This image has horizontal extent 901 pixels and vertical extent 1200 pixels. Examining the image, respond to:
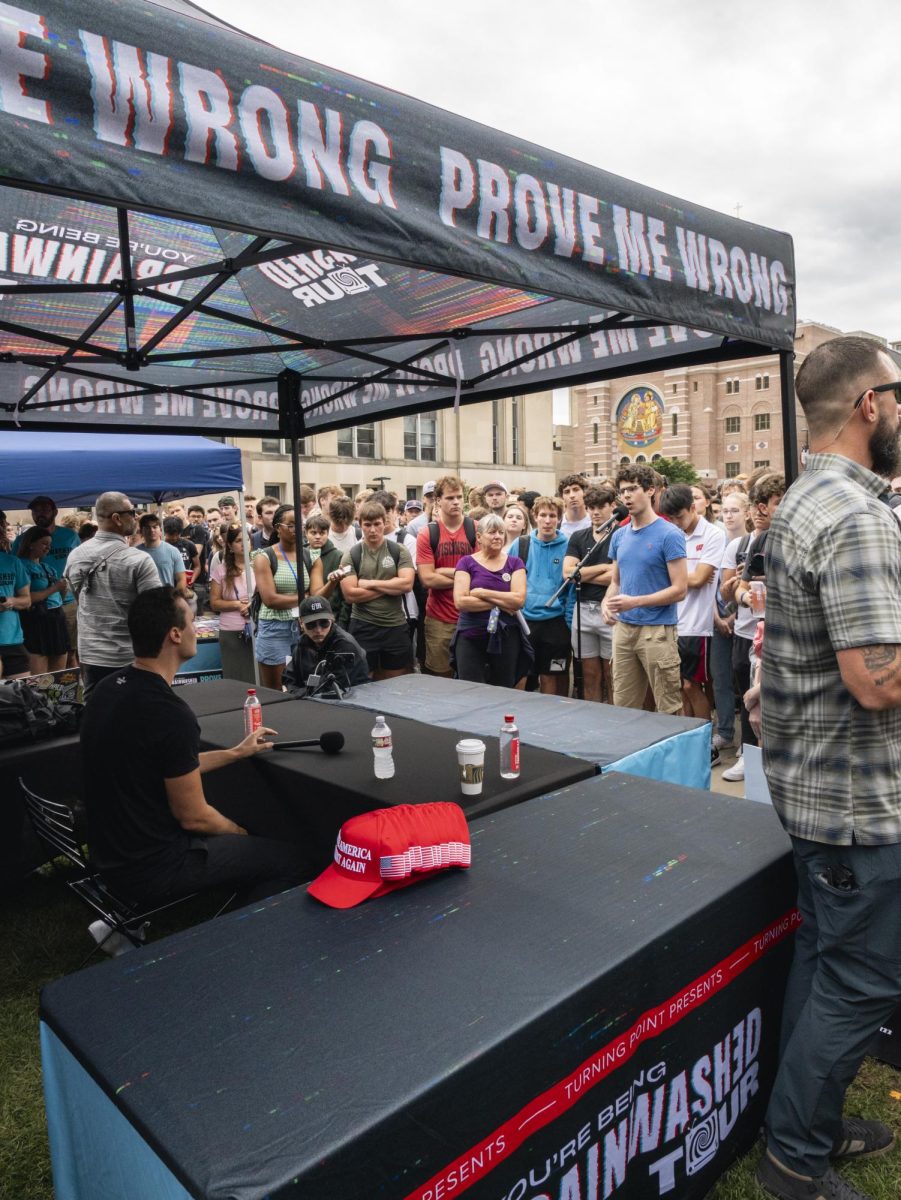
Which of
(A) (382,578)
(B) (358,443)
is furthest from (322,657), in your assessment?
(B) (358,443)

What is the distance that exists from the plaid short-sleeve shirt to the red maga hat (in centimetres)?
82

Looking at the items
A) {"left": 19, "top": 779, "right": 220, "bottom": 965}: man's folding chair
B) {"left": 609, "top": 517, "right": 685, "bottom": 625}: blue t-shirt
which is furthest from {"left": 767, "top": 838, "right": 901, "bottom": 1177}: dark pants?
{"left": 609, "top": 517, "right": 685, "bottom": 625}: blue t-shirt

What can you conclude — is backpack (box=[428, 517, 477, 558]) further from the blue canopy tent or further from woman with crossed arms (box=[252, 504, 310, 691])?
the blue canopy tent

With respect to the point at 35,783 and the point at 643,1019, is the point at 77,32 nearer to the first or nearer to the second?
the point at 643,1019

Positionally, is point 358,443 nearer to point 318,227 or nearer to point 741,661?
point 741,661

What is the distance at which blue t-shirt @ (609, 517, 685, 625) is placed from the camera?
4.76 metres

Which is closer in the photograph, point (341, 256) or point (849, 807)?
point (849, 807)

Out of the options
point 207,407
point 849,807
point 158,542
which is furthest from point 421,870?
point 158,542

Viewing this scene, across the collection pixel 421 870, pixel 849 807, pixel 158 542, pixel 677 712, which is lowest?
pixel 677 712

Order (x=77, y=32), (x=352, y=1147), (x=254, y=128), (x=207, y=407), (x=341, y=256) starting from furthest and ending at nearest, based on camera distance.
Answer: (x=207, y=407) → (x=341, y=256) → (x=254, y=128) → (x=77, y=32) → (x=352, y=1147)

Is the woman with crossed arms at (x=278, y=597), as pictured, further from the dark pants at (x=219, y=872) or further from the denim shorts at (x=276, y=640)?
the dark pants at (x=219, y=872)

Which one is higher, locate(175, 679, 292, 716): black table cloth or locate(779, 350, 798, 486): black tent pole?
locate(779, 350, 798, 486): black tent pole

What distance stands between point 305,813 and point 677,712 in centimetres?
282

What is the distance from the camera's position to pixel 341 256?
134 inches
